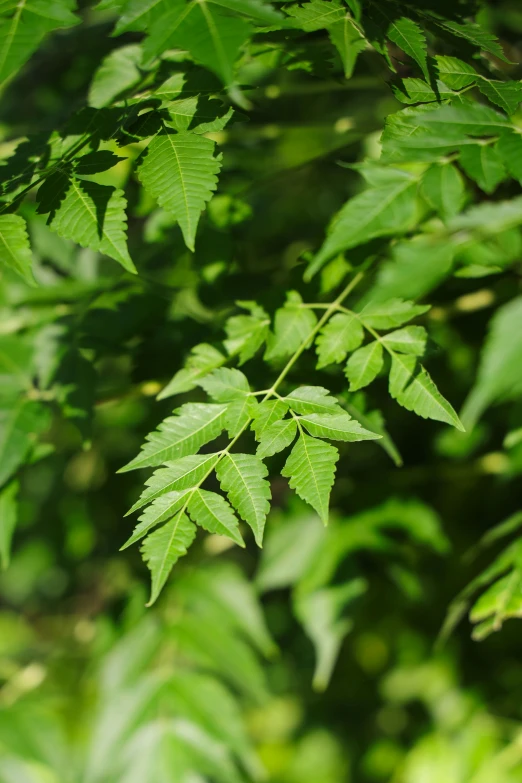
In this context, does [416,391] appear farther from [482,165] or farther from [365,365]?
[482,165]

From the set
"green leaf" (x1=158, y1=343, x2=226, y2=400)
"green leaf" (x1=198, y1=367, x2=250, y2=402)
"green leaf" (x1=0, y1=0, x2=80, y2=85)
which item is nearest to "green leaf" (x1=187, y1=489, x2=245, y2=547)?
"green leaf" (x1=198, y1=367, x2=250, y2=402)

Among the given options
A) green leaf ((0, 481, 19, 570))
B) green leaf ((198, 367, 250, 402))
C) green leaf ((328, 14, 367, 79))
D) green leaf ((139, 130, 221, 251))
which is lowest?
green leaf ((0, 481, 19, 570))

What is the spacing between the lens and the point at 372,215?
76 centimetres

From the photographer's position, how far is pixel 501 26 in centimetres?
168

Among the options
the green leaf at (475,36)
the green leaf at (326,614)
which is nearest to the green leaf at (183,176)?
the green leaf at (475,36)

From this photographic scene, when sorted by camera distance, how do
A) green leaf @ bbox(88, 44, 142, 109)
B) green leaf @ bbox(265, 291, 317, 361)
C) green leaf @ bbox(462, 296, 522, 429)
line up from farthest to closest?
green leaf @ bbox(88, 44, 142, 109) → green leaf @ bbox(265, 291, 317, 361) → green leaf @ bbox(462, 296, 522, 429)

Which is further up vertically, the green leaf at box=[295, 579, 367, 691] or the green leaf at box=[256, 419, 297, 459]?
the green leaf at box=[256, 419, 297, 459]

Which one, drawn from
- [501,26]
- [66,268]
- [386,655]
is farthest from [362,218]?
[386,655]

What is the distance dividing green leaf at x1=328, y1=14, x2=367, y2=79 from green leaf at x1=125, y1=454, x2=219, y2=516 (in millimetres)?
482

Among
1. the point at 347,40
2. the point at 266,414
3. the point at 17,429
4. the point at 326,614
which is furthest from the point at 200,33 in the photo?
the point at 326,614

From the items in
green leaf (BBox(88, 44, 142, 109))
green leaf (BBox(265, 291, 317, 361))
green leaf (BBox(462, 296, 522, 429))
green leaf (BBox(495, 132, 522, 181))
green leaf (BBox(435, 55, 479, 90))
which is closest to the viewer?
green leaf (BBox(462, 296, 522, 429))

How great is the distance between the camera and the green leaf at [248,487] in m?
0.73

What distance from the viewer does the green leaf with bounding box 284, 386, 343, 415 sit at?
0.79m

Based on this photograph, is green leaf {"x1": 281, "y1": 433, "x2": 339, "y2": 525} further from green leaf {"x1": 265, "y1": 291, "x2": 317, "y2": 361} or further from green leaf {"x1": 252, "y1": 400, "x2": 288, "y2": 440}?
green leaf {"x1": 265, "y1": 291, "x2": 317, "y2": 361}
